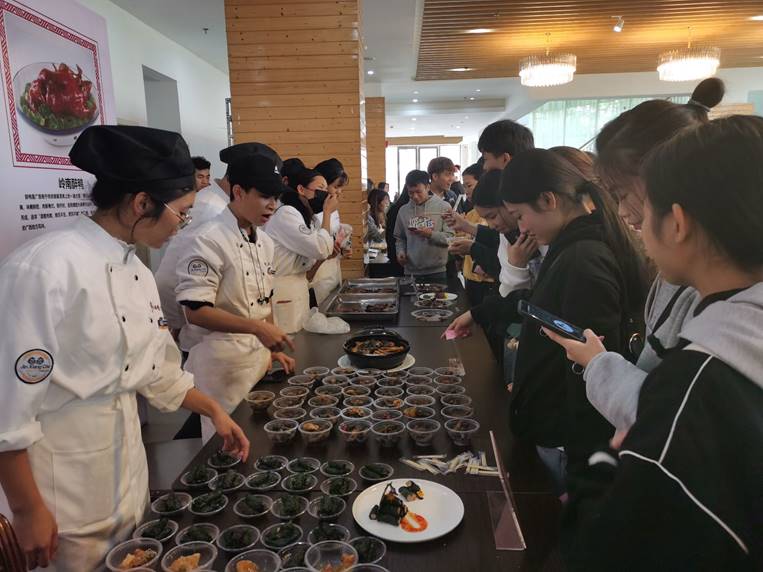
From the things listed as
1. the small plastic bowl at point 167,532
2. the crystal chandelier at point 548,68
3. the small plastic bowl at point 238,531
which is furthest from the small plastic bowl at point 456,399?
the crystal chandelier at point 548,68

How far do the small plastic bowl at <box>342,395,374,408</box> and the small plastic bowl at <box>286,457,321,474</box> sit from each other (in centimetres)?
36

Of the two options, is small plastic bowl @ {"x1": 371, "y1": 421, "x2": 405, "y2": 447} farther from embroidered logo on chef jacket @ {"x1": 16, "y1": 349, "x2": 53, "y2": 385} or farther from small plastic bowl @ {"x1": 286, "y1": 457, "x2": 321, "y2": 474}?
embroidered logo on chef jacket @ {"x1": 16, "y1": 349, "x2": 53, "y2": 385}

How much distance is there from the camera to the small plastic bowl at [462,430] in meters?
1.53

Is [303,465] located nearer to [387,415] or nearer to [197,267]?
[387,415]

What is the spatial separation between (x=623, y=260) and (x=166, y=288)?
200 cm

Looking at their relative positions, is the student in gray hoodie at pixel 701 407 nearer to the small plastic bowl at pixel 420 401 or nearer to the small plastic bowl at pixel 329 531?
the small plastic bowl at pixel 329 531

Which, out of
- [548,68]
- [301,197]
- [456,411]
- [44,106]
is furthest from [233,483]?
[548,68]

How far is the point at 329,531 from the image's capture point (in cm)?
113

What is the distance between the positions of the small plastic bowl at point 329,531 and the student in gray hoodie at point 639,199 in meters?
0.58

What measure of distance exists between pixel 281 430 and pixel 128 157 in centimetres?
86

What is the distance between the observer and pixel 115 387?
1306 millimetres

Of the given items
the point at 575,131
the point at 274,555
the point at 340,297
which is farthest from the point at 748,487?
the point at 575,131

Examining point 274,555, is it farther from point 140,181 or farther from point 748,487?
point 140,181

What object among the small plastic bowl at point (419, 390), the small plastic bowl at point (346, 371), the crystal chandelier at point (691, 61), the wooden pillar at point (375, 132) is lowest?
the small plastic bowl at point (346, 371)
